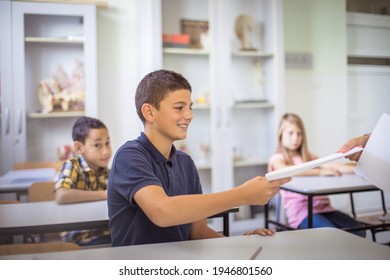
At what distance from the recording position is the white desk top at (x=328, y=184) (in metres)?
1.22

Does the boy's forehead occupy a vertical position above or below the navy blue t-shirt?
above

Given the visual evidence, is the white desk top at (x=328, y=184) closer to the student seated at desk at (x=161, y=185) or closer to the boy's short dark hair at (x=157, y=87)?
the student seated at desk at (x=161, y=185)

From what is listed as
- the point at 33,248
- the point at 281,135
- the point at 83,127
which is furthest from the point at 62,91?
the point at 33,248

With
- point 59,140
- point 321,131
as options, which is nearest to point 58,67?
point 59,140

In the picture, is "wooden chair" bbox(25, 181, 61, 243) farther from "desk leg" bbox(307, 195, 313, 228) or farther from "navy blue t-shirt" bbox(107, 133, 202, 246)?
"desk leg" bbox(307, 195, 313, 228)

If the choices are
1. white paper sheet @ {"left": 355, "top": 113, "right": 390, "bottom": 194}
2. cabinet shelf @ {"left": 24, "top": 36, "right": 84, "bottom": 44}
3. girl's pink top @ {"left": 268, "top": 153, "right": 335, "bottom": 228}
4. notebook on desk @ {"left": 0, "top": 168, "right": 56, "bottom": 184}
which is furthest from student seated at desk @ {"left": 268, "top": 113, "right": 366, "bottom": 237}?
cabinet shelf @ {"left": 24, "top": 36, "right": 84, "bottom": 44}

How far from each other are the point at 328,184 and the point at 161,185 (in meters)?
0.72

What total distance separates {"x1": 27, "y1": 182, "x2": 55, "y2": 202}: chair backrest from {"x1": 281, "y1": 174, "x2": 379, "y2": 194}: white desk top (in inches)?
36.8

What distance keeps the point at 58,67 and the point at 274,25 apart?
1.03m

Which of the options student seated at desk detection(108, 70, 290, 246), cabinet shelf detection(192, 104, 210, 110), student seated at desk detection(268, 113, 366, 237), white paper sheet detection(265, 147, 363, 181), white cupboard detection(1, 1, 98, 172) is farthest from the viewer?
cabinet shelf detection(192, 104, 210, 110)

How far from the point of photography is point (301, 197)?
155cm

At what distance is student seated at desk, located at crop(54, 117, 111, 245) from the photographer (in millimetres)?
1413

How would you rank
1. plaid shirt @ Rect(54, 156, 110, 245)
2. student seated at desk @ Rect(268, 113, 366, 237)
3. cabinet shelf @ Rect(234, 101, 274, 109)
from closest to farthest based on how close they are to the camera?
student seated at desk @ Rect(268, 113, 366, 237) → plaid shirt @ Rect(54, 156, 110, 245) → cabinet shelf @ Rect(234, 101, 274, 109)
